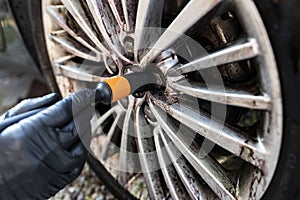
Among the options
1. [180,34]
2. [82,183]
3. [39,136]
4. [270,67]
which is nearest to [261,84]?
[270,67]

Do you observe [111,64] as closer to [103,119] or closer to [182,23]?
[103,119]

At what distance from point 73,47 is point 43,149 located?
61 centimetres

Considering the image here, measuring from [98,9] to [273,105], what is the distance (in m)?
0.69

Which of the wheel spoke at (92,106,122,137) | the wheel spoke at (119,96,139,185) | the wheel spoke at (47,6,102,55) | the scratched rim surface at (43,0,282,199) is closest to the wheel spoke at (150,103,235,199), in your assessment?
the scratched rim surface at (43,0,282,199)

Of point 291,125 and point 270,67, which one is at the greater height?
point 270,67

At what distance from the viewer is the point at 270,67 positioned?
1044 millimetres

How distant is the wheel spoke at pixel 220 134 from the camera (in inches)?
45.4

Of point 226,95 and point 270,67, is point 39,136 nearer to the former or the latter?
point 226,95

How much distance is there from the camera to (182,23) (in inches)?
48.4

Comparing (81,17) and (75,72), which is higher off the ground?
(81,17)

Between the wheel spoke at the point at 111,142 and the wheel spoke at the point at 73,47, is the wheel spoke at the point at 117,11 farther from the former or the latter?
the wheel spoke at the point at 111,142

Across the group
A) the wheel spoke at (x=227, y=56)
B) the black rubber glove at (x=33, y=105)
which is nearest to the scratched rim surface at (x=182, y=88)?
the wheel spoke at (x=227, y=56)

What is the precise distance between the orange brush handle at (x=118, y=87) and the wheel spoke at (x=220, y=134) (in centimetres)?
13

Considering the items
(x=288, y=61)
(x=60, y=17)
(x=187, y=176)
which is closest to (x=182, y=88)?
(x=187, y=176)
